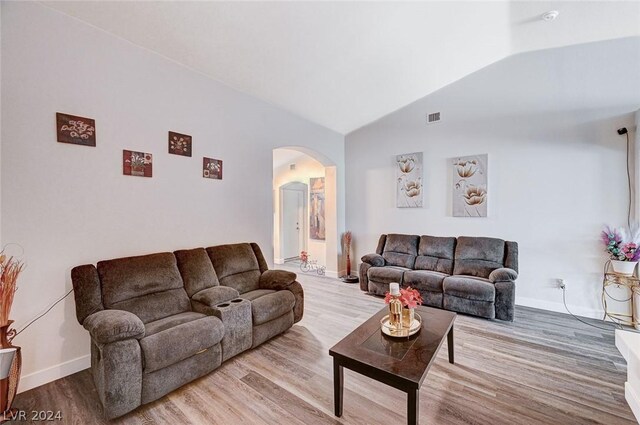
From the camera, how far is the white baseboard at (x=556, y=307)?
11.4ft

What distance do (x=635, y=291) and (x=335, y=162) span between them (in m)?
4.56

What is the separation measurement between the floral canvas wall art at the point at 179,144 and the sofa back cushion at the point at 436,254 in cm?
373

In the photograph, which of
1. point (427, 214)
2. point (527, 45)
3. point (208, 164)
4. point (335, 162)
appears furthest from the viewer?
point (335, 162)

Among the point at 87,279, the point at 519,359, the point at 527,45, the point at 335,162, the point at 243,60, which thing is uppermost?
the point at 527,45

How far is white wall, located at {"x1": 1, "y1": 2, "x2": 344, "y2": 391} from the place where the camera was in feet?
6.86

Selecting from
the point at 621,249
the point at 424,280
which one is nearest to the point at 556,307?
the point at 621,249

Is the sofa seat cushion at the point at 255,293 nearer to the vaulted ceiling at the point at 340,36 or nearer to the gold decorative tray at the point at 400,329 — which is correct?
the gold decorative tray at the point at 400,329

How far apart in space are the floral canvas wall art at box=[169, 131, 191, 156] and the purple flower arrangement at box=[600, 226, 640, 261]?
16.9 ft

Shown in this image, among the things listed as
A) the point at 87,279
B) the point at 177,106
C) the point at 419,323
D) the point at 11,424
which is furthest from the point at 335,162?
the point at 11,424

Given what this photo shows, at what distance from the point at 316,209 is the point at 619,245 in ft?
16.9

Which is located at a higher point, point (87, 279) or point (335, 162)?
point (335, 162)

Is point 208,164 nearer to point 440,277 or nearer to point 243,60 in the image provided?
point 243,60

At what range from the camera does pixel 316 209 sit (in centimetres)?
682

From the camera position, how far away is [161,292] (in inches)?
99.7
